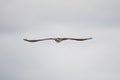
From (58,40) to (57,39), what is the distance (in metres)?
0.52

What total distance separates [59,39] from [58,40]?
617 millimetres

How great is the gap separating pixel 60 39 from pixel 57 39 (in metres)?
0.68

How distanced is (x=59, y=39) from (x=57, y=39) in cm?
46

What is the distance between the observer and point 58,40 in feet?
198

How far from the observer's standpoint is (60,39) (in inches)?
2397

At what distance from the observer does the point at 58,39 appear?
200 feet

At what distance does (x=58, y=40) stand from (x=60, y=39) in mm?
728

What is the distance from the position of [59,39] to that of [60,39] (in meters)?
0.22

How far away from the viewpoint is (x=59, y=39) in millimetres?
60875
